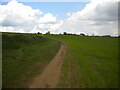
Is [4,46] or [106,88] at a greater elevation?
[4,46]

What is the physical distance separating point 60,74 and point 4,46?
14.4m

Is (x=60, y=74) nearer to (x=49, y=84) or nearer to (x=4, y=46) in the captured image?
(x=49, y=84)

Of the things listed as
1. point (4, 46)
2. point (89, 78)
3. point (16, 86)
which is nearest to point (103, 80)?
point (89, 78)

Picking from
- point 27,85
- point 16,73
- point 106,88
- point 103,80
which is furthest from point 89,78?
point 16,73

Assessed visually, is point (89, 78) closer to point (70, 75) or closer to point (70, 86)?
point (70, 75)

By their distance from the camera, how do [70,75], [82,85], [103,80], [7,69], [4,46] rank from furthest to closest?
[4,46] → [7,69] → [70,75] → [103,80] → [82,85]

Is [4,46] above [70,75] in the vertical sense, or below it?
above

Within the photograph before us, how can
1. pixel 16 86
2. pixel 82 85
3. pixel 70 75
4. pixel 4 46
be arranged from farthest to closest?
1. pixel 4 46
2. pixel 70 75
3. pixel 82 85
4. pixel 16 86

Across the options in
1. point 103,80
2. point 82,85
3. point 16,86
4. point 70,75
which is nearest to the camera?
point 16,86

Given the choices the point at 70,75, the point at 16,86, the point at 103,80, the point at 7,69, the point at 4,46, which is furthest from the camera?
the point at 4,46

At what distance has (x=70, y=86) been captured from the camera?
26.1 feet

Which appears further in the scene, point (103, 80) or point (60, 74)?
point (60, 74)

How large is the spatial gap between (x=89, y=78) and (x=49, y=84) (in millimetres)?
2887

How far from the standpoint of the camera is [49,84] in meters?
8.09
